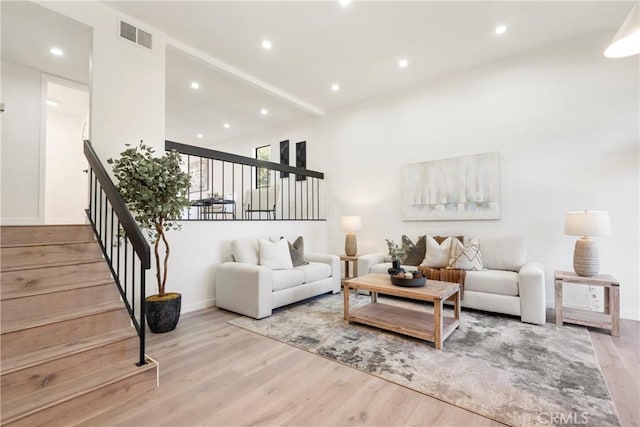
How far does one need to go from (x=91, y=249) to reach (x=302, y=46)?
3.46 m

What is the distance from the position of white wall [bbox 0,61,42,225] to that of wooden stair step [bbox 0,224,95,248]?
7.43 ft

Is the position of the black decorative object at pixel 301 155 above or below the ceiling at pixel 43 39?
below

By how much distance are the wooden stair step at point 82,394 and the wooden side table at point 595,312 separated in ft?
12.8

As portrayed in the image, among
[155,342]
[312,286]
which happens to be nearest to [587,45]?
[312,286]

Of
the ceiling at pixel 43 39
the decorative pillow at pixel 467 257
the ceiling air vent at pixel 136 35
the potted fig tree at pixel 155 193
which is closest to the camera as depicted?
the potted fig tree at pixel 155 193

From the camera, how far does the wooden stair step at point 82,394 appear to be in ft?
4.71

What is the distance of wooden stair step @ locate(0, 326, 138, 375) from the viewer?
157 centimetres

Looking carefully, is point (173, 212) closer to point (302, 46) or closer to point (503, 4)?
point (302, 46)

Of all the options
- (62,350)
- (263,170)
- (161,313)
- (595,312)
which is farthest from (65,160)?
(595,312)

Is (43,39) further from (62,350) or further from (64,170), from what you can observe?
(62,350)

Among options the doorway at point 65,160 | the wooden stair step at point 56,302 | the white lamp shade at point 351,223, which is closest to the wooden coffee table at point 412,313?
the white lamp shade at point 351,223

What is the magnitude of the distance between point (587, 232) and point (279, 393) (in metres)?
3.39

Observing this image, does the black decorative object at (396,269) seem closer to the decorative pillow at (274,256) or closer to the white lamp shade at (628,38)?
the decorative pillow at (274,256)

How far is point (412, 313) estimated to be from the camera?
3.11 m
